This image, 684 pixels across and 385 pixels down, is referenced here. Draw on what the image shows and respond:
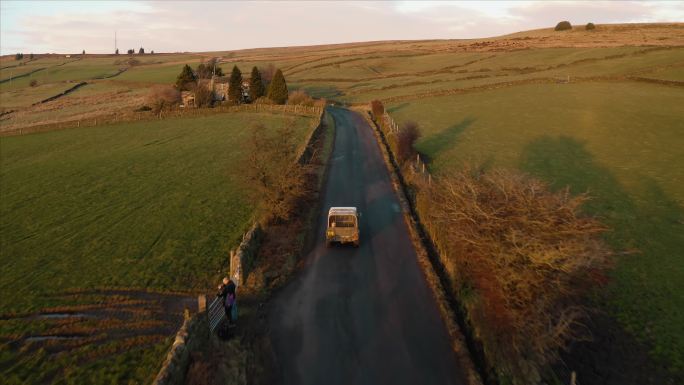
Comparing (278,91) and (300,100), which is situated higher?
(278,91)

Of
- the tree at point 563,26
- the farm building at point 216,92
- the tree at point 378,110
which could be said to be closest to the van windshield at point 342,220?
the tree at point 378,110

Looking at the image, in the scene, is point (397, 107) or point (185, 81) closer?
point (397, 107)

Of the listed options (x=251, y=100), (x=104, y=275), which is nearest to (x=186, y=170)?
(x=104, y=275)

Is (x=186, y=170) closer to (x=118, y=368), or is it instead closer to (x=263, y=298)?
(x=263, y=298)

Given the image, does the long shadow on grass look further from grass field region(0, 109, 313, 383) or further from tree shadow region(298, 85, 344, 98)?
tree shadow region(298, 85, 344, 98)

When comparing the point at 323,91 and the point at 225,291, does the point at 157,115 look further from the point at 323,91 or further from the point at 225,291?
the point at 225,291

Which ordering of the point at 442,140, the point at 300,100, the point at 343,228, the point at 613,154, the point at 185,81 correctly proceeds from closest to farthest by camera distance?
the point at 343,228, the point at 613,154, the point at 442,140, the point at 300,100, the point at 185,81

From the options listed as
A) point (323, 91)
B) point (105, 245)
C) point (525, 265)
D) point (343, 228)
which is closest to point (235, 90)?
point (323, 91)
